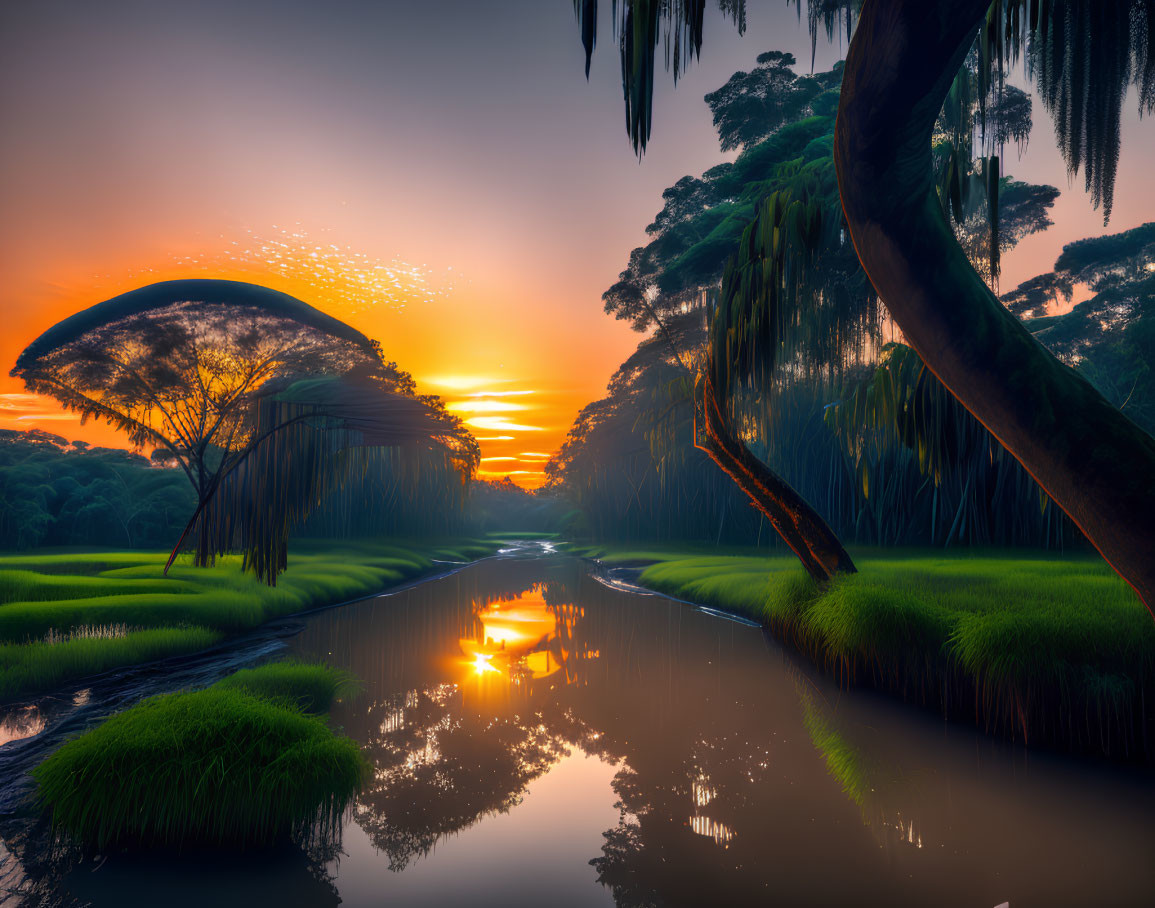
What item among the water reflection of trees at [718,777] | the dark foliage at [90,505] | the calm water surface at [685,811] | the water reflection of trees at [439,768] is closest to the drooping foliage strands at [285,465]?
the water reflection of trees at [718,777]

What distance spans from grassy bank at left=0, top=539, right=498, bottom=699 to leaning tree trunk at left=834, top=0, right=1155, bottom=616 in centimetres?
971

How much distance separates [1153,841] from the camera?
3449 mm

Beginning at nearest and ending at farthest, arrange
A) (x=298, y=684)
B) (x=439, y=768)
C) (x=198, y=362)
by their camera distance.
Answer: (x=439, y=768) → (x=298, y=684) → (x=198, y=362)

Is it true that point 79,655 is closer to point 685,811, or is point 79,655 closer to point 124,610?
point 124,610

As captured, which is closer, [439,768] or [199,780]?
[199,780]

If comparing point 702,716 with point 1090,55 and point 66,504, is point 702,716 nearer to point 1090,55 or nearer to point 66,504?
point 1090,55

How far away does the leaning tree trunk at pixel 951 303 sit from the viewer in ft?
7.69

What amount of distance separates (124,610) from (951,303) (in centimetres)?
1233

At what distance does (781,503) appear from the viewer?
A: 966cm

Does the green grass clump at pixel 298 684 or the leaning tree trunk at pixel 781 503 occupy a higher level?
the leaning tree trunk at pixel 781 503

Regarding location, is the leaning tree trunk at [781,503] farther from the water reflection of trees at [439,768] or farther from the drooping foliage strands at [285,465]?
the drooping foliage strands at [285,465]

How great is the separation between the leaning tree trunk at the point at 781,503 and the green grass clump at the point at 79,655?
381 inches

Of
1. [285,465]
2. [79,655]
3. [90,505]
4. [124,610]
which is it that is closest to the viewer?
[79,655]

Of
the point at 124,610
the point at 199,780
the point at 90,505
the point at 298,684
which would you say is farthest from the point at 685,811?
the point at 90,505
